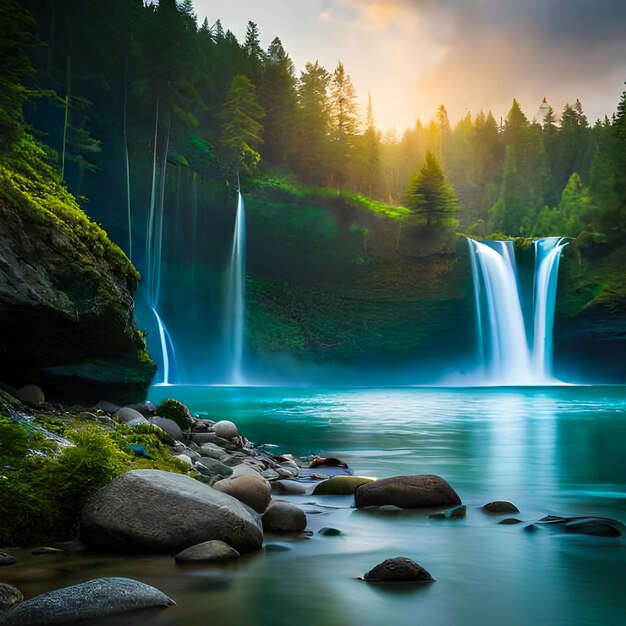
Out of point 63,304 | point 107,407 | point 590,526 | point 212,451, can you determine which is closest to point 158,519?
point 590,526

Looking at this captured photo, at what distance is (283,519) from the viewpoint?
5.88m

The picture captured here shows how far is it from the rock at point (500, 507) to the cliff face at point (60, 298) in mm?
6421

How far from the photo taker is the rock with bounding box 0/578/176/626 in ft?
11.1

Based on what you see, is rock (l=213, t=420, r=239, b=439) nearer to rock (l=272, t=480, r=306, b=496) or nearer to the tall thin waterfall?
rock (l=272, t=480, r=306, b=496)

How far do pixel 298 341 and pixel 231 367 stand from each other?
191 inches

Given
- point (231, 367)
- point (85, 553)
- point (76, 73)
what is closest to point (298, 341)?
point (231, 367)

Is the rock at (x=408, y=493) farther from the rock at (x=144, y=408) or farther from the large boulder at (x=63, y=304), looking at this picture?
the rock at (x=144, y=408)

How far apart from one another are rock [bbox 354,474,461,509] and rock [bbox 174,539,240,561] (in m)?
2.49

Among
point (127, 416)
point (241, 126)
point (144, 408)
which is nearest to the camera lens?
point (127, 416)

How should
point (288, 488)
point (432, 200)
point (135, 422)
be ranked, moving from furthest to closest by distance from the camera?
1. point (432, 200)
2. point (135, 422)
3. point (288, 488)

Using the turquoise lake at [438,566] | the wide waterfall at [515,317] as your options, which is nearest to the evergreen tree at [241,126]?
the wide waterfall at [515,317]

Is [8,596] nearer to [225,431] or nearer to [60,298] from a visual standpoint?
[60,298]

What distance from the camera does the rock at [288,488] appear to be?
25.7ft

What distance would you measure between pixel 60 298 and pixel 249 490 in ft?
15.4
